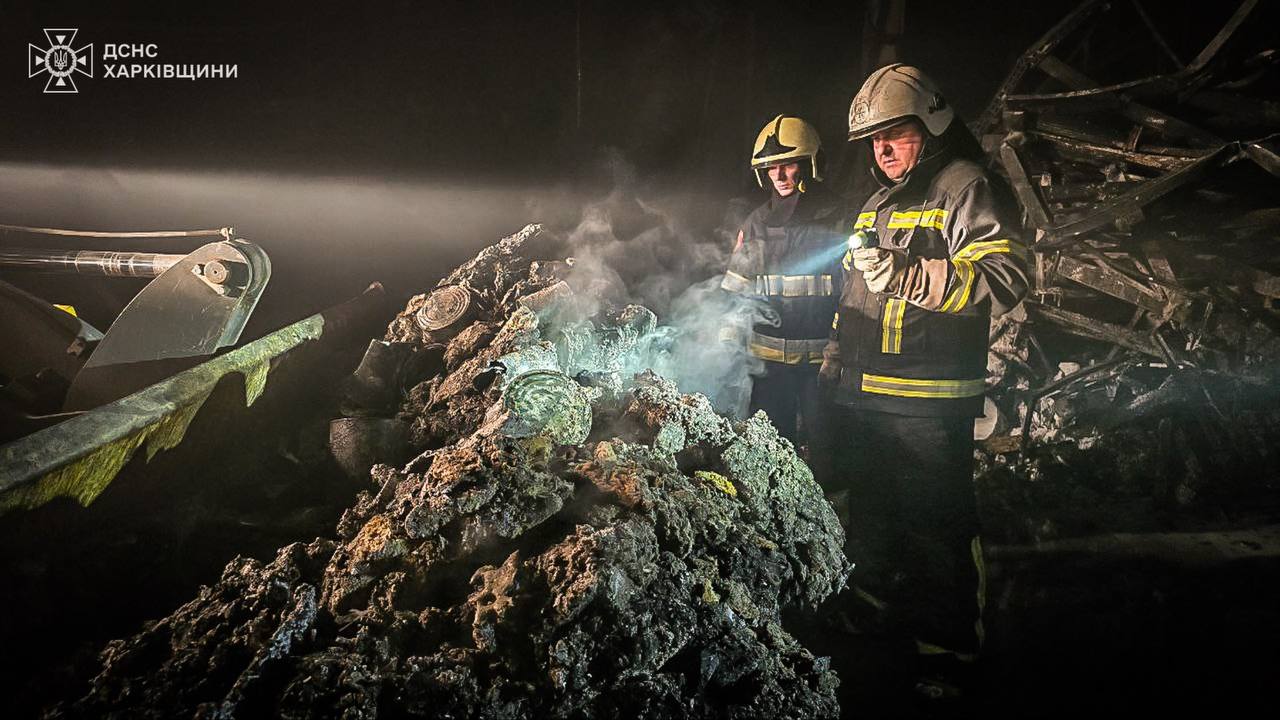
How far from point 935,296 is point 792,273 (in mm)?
1633

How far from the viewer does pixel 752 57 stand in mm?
6164

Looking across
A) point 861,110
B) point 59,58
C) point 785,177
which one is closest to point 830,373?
point 861,110

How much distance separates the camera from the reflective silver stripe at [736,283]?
4156 millimetres

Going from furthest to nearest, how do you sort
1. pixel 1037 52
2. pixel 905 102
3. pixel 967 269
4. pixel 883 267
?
pixel 1037 52 → pixel 905 102 → pixel 883 267 → pixel 967 269

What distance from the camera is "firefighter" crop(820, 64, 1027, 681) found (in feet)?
8.22

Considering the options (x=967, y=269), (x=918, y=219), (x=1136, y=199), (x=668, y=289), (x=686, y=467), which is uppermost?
(x=1136, y=199)

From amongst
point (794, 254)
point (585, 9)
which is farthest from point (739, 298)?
point (585, 9)

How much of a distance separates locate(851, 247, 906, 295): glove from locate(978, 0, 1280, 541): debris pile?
113 inches

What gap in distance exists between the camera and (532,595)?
5.94ft

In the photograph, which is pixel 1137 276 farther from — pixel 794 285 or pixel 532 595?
pixel 532 595

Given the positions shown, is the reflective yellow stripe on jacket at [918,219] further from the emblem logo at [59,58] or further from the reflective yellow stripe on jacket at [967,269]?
the emblem logo at [59,58]

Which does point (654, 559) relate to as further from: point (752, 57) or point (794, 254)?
point (752, 57)

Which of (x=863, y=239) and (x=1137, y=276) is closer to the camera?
(x=863, y=239)

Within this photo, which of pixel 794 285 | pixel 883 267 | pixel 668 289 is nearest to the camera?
pixel 883 267
